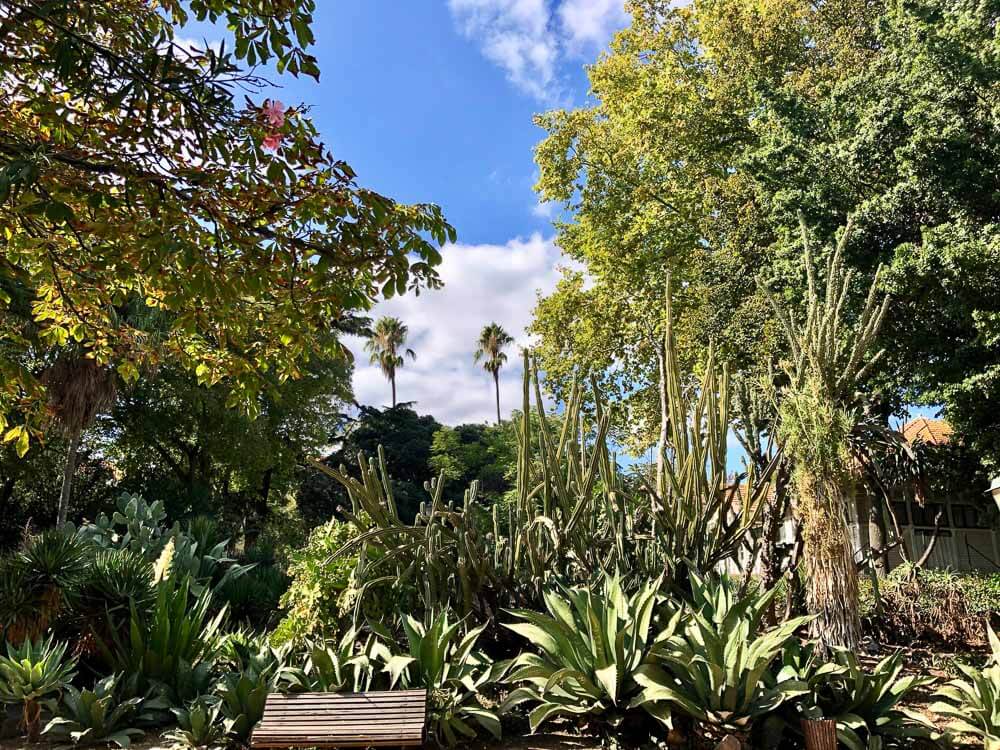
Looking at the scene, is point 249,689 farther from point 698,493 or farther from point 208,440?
point 208,440

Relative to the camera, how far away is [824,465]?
646 centimetres

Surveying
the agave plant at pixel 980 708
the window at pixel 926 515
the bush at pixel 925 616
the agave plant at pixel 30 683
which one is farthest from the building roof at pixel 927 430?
the agave plant at pixel 30 683

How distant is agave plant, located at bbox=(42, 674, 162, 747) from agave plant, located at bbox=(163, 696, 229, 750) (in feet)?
1.29

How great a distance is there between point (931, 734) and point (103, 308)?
21.1ft

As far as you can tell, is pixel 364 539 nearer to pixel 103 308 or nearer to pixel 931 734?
pixel 103 308

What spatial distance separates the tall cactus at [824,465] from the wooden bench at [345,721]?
11.3 ft

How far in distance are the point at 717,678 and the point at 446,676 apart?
1843mm

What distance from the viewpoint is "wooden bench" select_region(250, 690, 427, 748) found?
173 inches

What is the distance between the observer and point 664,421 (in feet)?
23.2

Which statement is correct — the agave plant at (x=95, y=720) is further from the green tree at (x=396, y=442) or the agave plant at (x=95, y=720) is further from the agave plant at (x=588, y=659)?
the green tree at (x=396, y=442)

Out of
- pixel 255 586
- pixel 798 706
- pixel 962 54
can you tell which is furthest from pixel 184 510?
pixel 962 54

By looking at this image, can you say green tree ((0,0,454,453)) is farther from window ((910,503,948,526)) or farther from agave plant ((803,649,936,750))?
window ((910,503,948,526))

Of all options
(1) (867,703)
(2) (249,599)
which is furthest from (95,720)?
(2) (249,599)

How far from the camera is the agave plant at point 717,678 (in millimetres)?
4289
